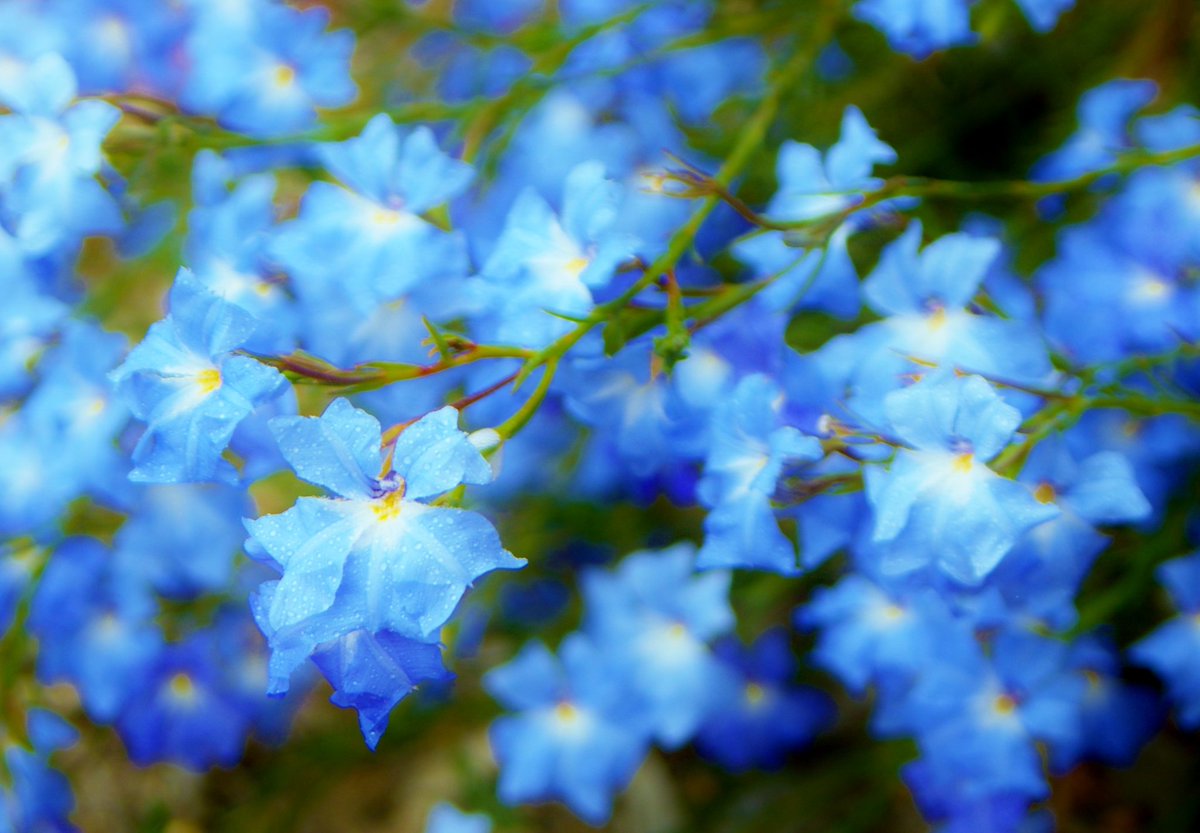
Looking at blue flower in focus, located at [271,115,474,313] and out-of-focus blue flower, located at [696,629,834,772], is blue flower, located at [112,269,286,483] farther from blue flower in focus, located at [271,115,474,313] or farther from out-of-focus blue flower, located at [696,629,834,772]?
out-of-focus blue flower, located at [696,629,834,772]

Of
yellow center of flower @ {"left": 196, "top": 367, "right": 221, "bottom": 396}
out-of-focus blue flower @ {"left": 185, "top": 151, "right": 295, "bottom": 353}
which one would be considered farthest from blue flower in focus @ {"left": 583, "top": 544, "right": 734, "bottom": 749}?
yellow center of flower @ {"left": 196, "top": 367, "right": 221, "bottom": 396}

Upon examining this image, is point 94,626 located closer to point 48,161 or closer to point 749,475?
point 48,161

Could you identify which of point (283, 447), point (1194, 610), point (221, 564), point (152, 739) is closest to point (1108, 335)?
point (1194, 610)

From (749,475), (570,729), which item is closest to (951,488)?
(749,475)

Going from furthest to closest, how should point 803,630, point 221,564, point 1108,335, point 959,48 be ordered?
point 959,48
point 803,630
point 221,564
point 1108,335

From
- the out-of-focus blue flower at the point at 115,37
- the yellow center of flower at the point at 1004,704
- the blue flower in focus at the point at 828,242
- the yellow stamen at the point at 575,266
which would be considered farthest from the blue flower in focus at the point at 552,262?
the out-of-focus blue flower at the point at 115,37

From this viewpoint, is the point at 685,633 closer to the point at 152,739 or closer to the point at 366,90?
the point at 152,739

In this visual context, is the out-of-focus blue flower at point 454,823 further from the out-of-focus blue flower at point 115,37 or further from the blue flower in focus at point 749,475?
the out-of-focus blue flower at point 115,37
